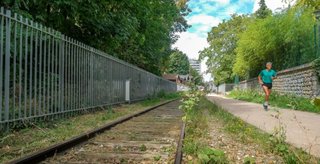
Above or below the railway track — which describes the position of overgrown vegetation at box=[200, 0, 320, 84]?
above

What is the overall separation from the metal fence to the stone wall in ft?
29.3

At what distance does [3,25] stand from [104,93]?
6915 mm

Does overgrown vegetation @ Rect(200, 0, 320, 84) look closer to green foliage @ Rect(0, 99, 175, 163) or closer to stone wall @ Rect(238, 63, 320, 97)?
stone wall @ Rect(238, 63, 320, 97)

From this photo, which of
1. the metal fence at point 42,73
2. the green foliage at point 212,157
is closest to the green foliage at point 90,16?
the metal fence at point 42,73

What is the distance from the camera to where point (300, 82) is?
17344 millimetres

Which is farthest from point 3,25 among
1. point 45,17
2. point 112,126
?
point 45,17

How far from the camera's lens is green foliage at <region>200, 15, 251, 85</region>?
191 feet

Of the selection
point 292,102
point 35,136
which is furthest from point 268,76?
point 35,136

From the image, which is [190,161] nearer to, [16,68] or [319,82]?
[16,68]

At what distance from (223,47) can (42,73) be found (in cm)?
5379

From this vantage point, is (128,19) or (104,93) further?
(128,19)

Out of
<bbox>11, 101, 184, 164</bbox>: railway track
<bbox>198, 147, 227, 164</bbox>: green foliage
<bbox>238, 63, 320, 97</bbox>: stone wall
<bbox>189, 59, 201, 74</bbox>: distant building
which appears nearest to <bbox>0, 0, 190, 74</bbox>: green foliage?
<bbox>189, 59, 201, 74</bbox>: distant building

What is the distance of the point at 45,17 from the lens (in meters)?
11.1

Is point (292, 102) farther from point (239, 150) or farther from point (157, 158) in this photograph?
point (157, 158)
